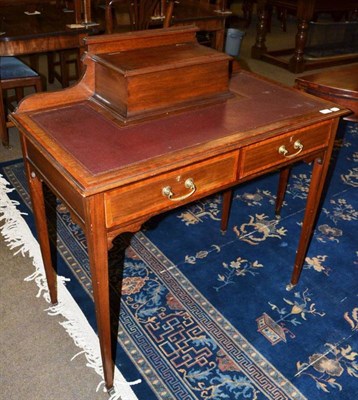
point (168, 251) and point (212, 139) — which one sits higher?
point (212, 139)

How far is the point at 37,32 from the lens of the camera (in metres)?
3.16

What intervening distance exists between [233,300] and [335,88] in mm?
1228

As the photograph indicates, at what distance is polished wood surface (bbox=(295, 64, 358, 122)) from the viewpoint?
94.0 inches

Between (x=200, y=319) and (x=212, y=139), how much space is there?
928 mm

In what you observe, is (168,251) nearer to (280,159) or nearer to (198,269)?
(198,269)

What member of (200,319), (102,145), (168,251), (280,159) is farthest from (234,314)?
(102,145)

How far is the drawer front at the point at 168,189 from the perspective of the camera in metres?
1.31

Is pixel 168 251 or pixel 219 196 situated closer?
pixel 168 251

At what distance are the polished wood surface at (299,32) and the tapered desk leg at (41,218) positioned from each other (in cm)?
458

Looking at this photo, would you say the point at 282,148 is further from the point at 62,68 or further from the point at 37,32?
the point at 62,68

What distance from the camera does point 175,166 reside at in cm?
134

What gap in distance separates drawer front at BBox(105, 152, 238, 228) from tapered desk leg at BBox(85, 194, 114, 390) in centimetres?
3

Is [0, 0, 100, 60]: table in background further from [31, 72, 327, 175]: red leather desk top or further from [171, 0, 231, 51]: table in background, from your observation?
[31, 72, 327, 175]: red leather desk top

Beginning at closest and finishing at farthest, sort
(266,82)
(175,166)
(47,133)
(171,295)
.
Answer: (175,166), (47,133), (266,82), (171,295)
